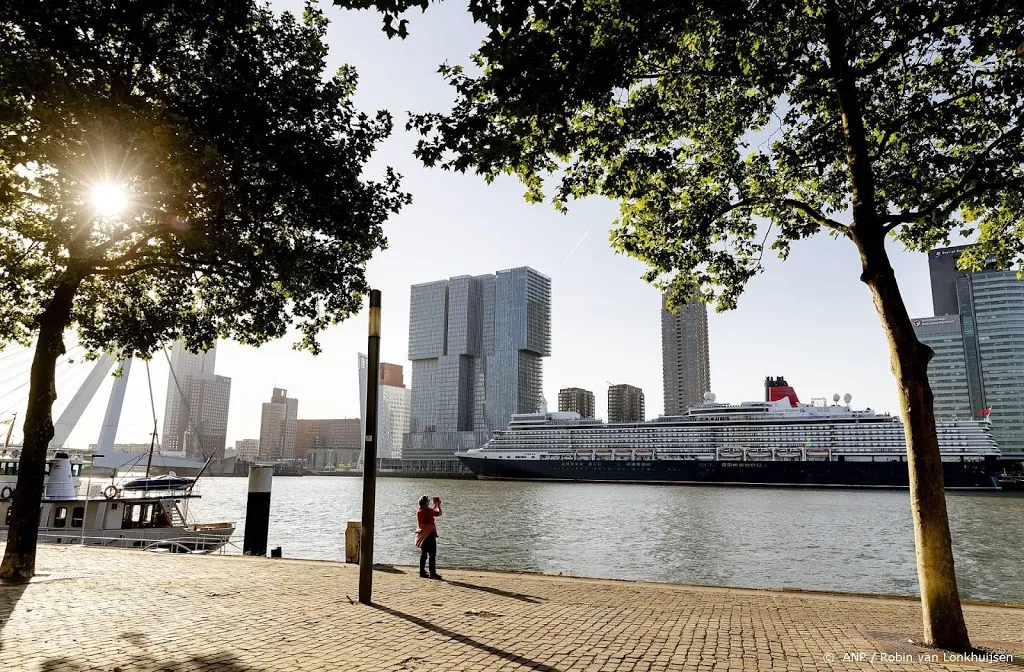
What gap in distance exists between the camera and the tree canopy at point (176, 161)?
29.4 ft

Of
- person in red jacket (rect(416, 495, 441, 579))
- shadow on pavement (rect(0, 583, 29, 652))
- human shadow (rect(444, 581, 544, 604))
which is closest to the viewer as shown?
shadow on pavement (rect(0, 583, 29, 652))

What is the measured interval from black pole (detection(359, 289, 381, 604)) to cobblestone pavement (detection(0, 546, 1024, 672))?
36 centimetres

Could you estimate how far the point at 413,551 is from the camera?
25.8 meters

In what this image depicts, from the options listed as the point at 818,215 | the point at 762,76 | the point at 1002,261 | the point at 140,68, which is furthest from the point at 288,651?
the point at 1002,261

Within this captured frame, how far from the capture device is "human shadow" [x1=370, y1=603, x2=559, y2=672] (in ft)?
18.2

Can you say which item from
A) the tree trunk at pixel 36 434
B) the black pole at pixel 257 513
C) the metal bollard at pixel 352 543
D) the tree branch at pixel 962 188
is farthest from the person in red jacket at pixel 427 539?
the tree branch at pixel 962 188

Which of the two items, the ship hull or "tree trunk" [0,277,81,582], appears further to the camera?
the ship hull

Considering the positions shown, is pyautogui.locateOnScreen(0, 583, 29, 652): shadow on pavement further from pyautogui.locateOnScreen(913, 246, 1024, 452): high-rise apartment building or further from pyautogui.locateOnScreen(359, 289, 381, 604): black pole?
pyautogui.locateOnScreen(913, 246, 1024, 452): high-rise apartment building

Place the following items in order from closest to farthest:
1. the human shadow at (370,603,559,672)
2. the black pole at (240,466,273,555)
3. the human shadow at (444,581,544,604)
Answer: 1. the human shadow at (370,603,559,672)
2. the human shadow at (444,581,544,604)
3. the black pole at (240,466,273,555)

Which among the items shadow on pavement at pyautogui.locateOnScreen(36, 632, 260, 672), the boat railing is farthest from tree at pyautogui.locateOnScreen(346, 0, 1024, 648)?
the boat railing

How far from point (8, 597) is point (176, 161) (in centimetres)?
636

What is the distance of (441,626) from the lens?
7.12m

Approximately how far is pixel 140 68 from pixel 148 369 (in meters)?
36.8

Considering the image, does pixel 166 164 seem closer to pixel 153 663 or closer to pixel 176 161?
pixel 176 161
